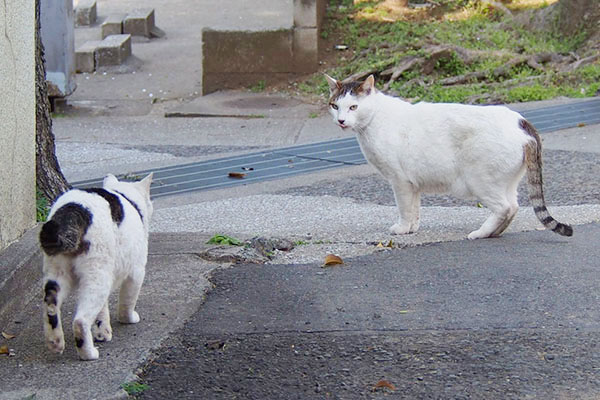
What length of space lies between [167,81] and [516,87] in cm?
562

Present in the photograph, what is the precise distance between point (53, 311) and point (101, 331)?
0.39m

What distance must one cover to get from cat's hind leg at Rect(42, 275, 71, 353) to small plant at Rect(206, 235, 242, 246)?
1.98m

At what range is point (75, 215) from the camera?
3.95 meters

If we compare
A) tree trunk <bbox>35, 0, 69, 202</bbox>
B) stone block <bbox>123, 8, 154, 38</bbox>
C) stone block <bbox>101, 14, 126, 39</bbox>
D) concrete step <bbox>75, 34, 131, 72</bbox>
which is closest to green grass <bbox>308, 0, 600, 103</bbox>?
concrete step <bbox>75, 34, 131, 72</bbox>

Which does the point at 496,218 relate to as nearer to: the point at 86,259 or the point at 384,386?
the point at 384,386

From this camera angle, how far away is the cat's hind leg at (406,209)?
6.29 m

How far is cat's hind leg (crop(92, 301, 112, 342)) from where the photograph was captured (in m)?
4.21

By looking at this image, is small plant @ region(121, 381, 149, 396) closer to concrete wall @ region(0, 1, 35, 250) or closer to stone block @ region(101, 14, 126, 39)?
concrete wall @ region(0, 1, 35, 250)

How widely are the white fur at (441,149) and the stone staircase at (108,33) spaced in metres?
9.05

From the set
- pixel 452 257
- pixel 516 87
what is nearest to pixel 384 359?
pixel 452 257

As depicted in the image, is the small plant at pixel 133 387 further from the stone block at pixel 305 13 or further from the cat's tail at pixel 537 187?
the stone block at pixel 305 13

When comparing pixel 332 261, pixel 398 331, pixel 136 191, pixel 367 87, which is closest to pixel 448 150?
pixel 367 87

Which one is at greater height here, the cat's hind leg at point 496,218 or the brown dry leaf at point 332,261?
the cat's hind leg at point 496,218

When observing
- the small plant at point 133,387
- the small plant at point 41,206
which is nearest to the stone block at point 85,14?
the small plant at point 41,206
